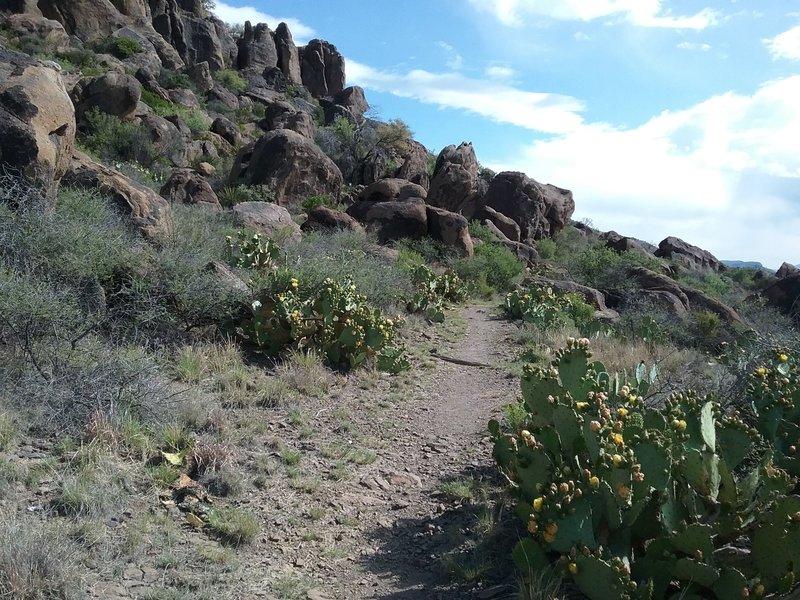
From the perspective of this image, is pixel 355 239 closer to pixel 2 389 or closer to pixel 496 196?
pixel 2 389

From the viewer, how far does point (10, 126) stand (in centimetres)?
768

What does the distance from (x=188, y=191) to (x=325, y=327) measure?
12196mm

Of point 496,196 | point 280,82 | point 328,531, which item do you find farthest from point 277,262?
point 280,82

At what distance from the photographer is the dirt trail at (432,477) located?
Answer: 12.6 feet

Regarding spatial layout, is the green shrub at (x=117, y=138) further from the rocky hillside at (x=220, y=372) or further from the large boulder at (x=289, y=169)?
the rocky hillside at (x=220, y=372)

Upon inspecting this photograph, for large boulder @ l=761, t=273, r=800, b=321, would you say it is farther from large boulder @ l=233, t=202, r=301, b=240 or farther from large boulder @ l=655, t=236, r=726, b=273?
large boulder @ l=233, t=202, r=301, b=240

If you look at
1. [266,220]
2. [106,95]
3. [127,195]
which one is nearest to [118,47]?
[106,95]

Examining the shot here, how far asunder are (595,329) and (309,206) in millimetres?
12598

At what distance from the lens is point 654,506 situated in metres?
3.29

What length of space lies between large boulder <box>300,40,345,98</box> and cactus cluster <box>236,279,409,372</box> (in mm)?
52224

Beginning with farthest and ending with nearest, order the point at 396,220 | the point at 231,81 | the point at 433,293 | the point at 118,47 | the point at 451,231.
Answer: the point at 231,81
the point at 118,47
the point at 396,220
the point at 451,231
the point at 433,293

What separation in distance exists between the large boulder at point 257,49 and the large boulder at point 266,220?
134 feet

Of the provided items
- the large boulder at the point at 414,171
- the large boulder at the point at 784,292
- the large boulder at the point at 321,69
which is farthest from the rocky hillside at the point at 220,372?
the large boulder at the point at 321,69

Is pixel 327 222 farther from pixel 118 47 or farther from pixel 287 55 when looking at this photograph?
pixel 287 55
